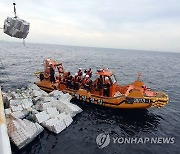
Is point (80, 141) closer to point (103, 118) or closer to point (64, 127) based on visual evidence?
point (64, 127)

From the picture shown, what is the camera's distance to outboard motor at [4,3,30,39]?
9617mm

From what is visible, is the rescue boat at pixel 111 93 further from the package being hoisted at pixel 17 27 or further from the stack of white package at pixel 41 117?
the package being hoisted at pixel 17 27

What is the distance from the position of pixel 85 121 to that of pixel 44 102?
2858 millimetres

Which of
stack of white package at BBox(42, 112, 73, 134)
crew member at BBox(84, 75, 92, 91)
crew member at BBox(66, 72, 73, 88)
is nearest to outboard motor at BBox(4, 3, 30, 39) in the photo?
stack of white package at BBox(42, 112, 73, 134)

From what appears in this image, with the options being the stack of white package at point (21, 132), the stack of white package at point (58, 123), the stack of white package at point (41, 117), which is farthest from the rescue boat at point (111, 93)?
the stack of white package at point (21, 132)

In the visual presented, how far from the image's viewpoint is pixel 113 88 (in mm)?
14875

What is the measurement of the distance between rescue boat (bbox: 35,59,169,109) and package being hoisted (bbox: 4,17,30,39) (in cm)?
649

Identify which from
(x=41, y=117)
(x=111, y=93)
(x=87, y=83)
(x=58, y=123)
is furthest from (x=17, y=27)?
(x=111, y=93)

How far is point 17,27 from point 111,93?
798 centimetres

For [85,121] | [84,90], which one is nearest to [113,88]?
[84,90]

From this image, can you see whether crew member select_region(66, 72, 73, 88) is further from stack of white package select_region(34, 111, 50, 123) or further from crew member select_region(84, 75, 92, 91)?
stack of white package select_region(34, 111, 50, 123)

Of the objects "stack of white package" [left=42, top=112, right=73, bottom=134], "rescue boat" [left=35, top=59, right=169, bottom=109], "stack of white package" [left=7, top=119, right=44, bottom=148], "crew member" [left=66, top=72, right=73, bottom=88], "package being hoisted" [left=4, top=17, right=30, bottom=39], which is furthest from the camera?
"crew member" [left=66, top=72, right=73, bottom=88]

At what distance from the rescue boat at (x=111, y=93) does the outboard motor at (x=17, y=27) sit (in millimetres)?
6490

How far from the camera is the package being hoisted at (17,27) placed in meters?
9.62
